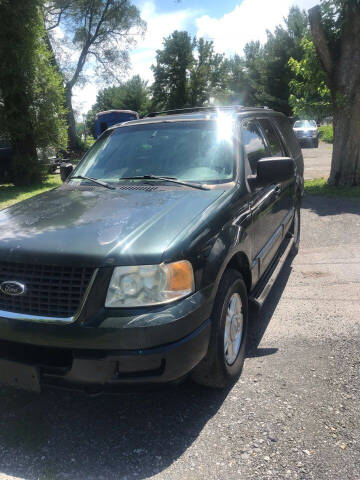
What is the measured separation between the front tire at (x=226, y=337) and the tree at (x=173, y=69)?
58319 mm

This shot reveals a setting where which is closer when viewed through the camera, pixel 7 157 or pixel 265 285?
pixel 265 285

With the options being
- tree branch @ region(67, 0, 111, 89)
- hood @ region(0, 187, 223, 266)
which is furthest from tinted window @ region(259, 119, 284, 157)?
tree branch @ region(67, 0, 111, 89)

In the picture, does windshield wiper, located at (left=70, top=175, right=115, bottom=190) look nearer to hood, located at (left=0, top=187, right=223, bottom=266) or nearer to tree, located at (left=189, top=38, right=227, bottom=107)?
hood, located at (left=0, top=187, right=223, bottom=266)

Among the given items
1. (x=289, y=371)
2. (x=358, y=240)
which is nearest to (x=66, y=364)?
(x=289, y=371)

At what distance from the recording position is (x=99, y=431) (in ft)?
8.57

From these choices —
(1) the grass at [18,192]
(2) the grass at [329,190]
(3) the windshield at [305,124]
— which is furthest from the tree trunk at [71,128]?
(2) the grass at [329,190]

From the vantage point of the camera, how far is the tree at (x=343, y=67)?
32.8 feet

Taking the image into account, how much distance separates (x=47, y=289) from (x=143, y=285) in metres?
0.54

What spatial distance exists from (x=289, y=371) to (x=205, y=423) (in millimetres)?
875

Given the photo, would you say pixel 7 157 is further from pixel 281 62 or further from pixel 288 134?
pixel 281 62

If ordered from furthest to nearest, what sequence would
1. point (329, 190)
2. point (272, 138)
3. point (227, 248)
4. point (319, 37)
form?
point (329, 190) → point (319, 37) → point (272, 138) → point (227, 248)

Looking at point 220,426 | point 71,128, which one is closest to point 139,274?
point 220,426

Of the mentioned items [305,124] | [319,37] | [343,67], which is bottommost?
[305,124]

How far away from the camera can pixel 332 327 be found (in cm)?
389
